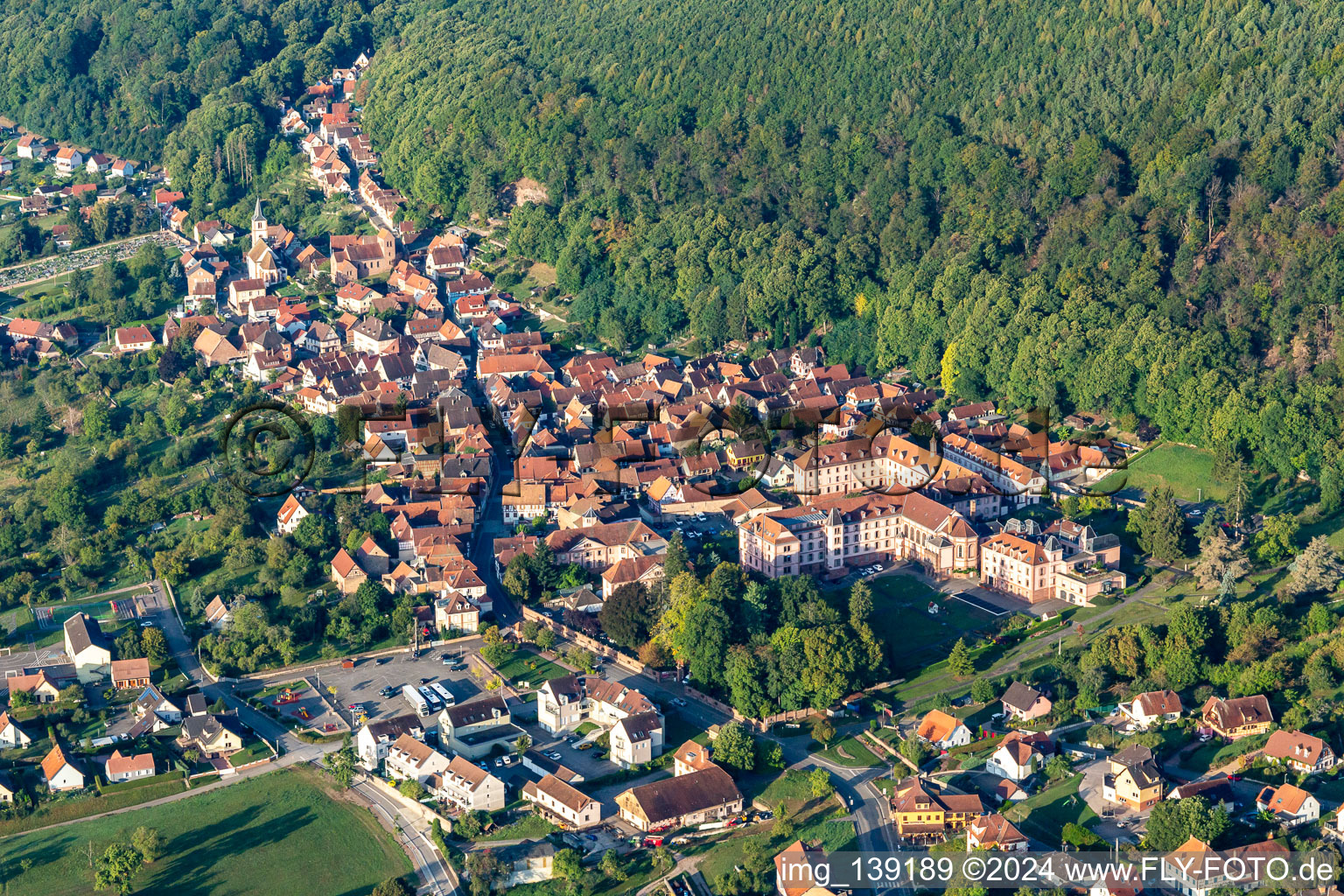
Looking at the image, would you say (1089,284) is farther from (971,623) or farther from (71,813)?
(71,813)

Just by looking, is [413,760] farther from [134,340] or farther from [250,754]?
[134,340]

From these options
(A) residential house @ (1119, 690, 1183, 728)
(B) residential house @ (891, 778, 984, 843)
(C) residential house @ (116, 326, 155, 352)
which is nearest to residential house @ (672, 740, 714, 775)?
(B) residential house @ (891, 778, 984, 843)

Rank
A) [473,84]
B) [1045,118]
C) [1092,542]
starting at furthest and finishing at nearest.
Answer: [473,84] → [1045,118] → [1092,542]

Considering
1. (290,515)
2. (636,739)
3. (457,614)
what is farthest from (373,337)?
(636,739)

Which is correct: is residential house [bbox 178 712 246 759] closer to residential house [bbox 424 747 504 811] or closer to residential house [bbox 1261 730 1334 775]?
residential house [bbox 424 747 504 811]

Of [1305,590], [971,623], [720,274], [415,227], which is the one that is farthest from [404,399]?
[1305,590]

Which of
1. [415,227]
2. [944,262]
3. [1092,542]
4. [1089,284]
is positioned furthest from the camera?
[415,227]

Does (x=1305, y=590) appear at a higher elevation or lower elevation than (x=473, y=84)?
lower
